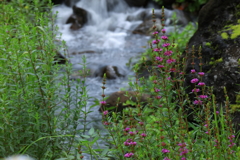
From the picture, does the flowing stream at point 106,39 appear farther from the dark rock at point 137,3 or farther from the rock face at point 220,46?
the rock face at point 220,46

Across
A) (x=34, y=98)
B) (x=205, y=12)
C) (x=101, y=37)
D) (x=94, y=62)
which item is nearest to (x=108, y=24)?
(x=101, y=37)

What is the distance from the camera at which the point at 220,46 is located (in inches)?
156

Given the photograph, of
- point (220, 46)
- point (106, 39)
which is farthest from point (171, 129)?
point (106, 39)

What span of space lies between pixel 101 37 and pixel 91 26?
69.9 inches

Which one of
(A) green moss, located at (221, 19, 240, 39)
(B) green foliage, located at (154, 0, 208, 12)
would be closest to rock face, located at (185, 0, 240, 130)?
(A) green moss, located at (221, 19, 240, 39)

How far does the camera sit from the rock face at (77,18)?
42.8 feet

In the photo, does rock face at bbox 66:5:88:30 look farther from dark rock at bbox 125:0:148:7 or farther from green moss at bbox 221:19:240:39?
green moss at bbox 221:19:240:39

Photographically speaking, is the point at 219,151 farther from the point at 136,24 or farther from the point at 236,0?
the point at 136,24

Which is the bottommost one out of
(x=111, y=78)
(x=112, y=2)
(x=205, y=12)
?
(x=111, y=78)

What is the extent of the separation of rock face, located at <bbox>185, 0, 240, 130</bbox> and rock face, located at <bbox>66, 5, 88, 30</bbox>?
9.03 metres

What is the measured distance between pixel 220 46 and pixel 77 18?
397 inches

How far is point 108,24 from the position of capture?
13023mm

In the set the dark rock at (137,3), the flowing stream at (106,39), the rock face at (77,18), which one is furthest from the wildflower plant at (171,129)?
the dark rock at (137,3)

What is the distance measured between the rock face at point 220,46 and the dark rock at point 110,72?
3.55 metres
